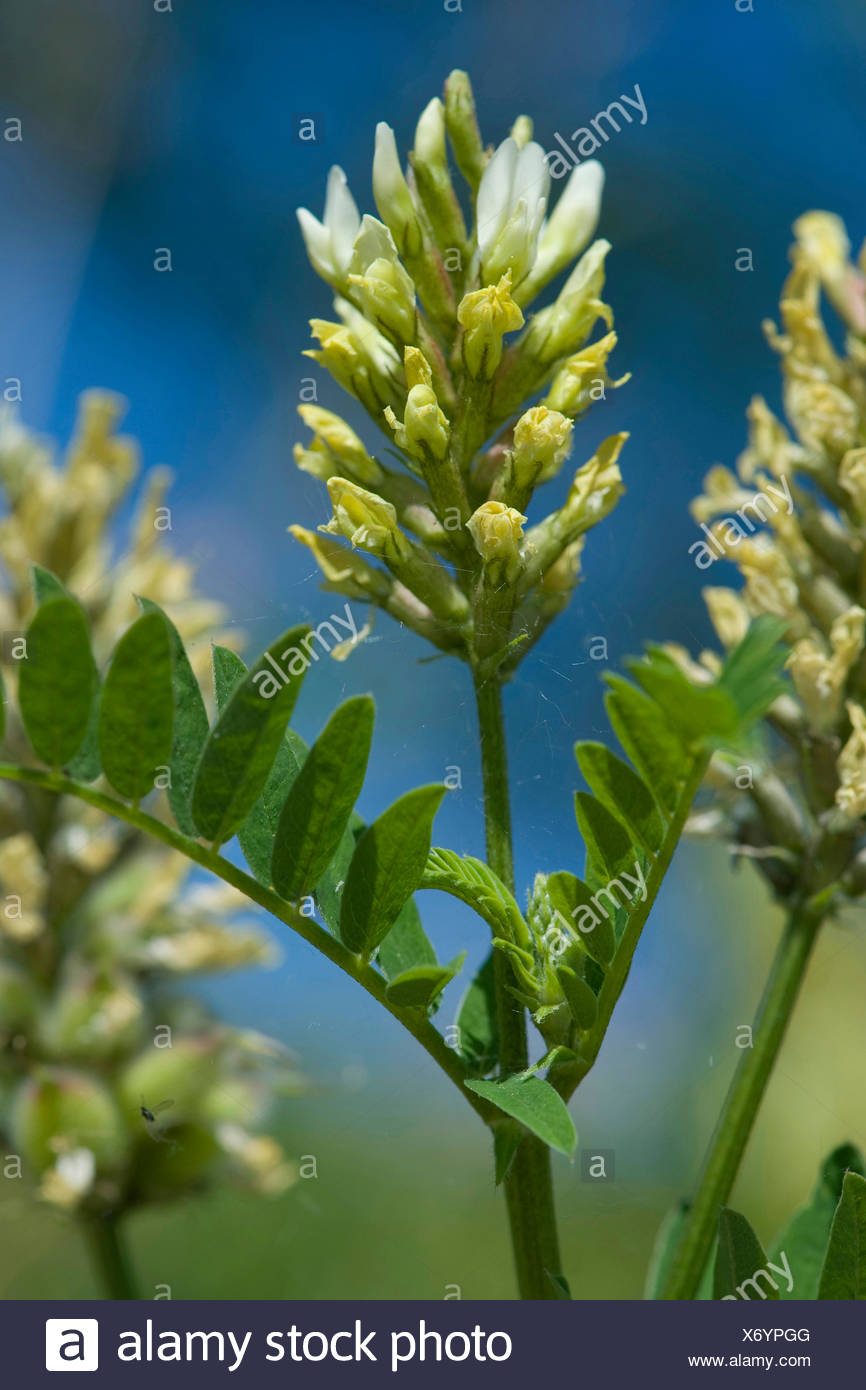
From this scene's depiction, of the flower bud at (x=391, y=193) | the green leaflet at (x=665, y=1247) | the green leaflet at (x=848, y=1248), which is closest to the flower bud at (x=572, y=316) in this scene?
the flower bud at (x=391, y=193)

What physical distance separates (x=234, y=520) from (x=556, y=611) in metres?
1.32

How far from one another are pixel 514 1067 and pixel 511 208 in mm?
626

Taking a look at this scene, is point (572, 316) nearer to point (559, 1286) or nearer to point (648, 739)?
point (648, 739)

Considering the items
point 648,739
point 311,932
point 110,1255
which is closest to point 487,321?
point 648,739

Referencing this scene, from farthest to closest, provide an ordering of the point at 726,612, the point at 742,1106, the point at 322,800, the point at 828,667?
the point at 726,612, the point at 828,667, the point at 742,1106, the point at 322,800

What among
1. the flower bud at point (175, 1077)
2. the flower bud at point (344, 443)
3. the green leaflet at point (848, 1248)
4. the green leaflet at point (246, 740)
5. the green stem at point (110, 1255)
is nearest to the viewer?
the green leaflet at point (246, 740)

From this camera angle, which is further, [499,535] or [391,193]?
[391,193]

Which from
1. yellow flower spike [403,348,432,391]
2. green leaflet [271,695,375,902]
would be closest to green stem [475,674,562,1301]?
green leaflet [271,695,375,902]

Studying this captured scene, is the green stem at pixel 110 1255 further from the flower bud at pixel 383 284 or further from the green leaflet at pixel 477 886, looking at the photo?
the flower bud at pixel 383 284

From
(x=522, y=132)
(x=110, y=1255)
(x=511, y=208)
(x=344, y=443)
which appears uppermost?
(x=522, y=132)

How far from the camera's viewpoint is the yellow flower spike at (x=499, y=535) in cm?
84

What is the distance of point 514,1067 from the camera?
2.86ft

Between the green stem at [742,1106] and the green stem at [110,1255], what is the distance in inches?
29.8
